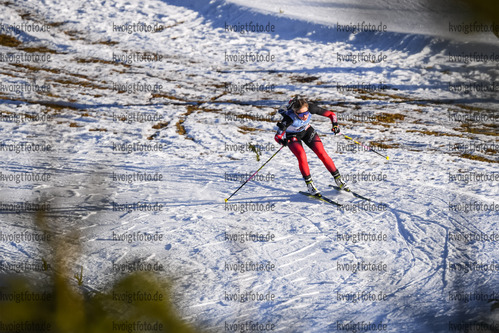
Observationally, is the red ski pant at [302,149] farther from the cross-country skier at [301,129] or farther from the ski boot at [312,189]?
the ski boot at [312,189]

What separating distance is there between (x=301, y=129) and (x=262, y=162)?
10.2ft

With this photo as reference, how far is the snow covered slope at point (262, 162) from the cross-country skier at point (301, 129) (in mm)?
862

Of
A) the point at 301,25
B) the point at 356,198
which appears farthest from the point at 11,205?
the point at 301,25

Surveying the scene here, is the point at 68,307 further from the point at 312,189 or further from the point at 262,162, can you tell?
the point at 262,162

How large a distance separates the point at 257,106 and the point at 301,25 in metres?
9.26

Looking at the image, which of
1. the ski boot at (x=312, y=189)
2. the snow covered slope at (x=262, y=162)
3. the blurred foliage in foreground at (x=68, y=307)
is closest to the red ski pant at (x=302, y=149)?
the ski boot at (x=312, y=189)

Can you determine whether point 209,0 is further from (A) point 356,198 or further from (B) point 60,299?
(B) point 60,299

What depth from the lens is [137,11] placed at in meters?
25.6

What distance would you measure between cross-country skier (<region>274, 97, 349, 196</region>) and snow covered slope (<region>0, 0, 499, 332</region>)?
86 cm

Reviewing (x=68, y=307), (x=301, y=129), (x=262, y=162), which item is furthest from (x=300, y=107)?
(x=68, y=307)

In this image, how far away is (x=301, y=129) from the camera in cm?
855

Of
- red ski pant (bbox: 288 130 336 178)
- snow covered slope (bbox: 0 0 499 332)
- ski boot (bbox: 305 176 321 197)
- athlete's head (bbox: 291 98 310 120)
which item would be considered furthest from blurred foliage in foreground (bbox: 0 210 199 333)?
ski boot (bbox: 305 176 321 197)

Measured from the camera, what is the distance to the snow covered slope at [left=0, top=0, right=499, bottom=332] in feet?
17.5

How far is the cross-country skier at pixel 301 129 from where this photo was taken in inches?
325
